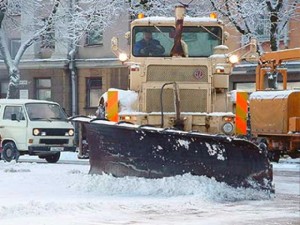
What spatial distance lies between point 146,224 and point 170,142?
293 centimetres

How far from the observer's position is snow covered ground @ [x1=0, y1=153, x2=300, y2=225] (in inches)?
403

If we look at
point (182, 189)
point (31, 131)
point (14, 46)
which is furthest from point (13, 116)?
point (14, 46)

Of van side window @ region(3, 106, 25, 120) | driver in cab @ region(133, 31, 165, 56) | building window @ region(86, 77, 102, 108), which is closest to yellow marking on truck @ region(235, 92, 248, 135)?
driver in cab @ region(133, 31, 165, 56)

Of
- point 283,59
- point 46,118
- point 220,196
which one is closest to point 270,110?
point 283,59

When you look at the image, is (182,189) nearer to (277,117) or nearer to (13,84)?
(277,117)

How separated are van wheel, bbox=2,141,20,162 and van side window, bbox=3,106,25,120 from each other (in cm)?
76

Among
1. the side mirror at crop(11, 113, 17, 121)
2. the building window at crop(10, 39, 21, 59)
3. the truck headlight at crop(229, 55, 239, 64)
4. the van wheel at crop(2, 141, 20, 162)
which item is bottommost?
the van wheel at crop(2, 141, 20, 162)

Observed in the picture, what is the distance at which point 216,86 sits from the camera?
14836 mm

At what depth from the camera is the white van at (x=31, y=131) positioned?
71.0 feet

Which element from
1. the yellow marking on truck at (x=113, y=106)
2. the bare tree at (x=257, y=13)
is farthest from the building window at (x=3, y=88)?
the yellow marking on truck at (x=113, y=106)

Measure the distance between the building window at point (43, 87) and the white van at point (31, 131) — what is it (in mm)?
15761

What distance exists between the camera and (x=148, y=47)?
609 inches

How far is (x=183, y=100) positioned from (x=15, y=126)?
8406 mm

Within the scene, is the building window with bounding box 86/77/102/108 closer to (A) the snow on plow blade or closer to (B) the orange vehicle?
(B) the orange vehicle
